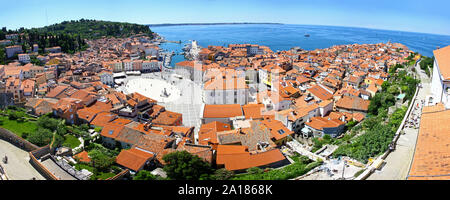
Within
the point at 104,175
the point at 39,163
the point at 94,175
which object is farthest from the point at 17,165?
the point at 104,175

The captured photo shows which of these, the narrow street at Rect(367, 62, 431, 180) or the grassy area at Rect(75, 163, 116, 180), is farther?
the grassy area at Rect(75, 163, 116, 180)

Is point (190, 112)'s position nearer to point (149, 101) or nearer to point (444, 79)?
point (149, 101)

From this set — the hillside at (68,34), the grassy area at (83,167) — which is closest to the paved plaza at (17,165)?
the grassy area at (83,167)

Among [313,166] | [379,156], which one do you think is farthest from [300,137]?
[379,156]

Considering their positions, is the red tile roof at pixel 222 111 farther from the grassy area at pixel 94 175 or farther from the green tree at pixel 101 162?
the grassy area at pixel 94 175

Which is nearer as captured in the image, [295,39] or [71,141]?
[71,141]

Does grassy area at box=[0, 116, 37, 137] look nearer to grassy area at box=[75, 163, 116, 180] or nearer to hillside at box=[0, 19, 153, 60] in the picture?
grassy area at box=[75, 163, 116, 180]

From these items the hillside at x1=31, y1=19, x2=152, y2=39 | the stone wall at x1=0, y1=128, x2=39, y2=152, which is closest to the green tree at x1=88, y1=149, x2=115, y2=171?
the stone wall at x1=0, y1=128, x2=39, y2=152

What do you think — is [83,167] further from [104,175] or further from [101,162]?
[104,175]
